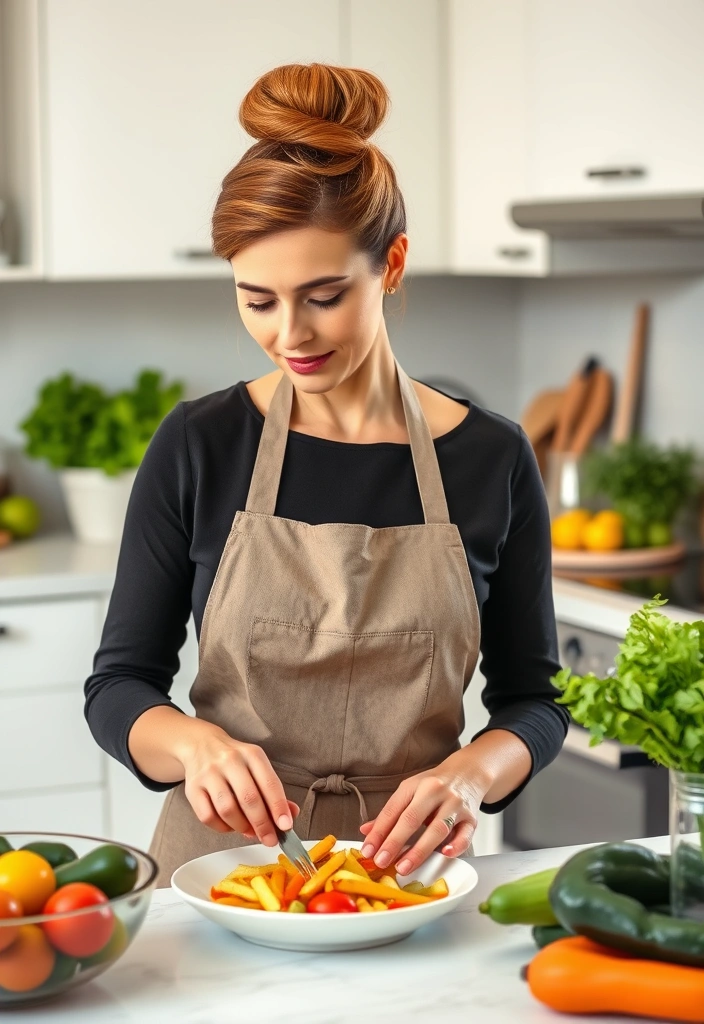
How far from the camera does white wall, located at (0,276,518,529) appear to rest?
9.90 feet

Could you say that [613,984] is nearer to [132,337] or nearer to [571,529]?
[571,529]

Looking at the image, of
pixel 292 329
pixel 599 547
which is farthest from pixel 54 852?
pixel 599 547

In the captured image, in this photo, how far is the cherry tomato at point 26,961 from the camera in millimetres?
818

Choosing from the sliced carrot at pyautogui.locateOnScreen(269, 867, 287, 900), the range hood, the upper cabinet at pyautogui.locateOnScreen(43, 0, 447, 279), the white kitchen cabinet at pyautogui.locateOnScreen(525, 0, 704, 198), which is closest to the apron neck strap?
the sliced carrot at pyautogui.locateOnScreen(269, 867, 287, 900)

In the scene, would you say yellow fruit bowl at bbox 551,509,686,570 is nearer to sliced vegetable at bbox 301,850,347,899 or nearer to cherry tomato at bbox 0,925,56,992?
sliced vegetable at bbox 301,850,347,899

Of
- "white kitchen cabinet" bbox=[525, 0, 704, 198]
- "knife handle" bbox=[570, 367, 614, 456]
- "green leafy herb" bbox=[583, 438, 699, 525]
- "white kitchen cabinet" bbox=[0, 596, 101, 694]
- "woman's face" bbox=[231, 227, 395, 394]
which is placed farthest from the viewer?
"knife handle" bbox=[570, 367, 614, 456]

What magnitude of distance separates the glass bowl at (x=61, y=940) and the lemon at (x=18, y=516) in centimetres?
209

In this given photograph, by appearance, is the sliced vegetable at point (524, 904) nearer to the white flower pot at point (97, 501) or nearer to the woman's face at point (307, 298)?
the woman's face at point (307, 298)

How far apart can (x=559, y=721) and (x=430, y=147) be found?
6.18 ft

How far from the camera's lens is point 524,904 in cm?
94

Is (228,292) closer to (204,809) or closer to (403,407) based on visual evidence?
(403,407)

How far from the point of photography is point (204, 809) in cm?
110

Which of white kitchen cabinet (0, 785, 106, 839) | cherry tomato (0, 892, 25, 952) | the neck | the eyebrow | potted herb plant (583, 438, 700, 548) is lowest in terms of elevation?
white kitchen cabinet (0, 785, 106, 839)

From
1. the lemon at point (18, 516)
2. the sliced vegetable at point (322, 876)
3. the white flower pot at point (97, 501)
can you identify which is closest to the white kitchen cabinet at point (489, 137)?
the white flower pot at point (97, 501)
